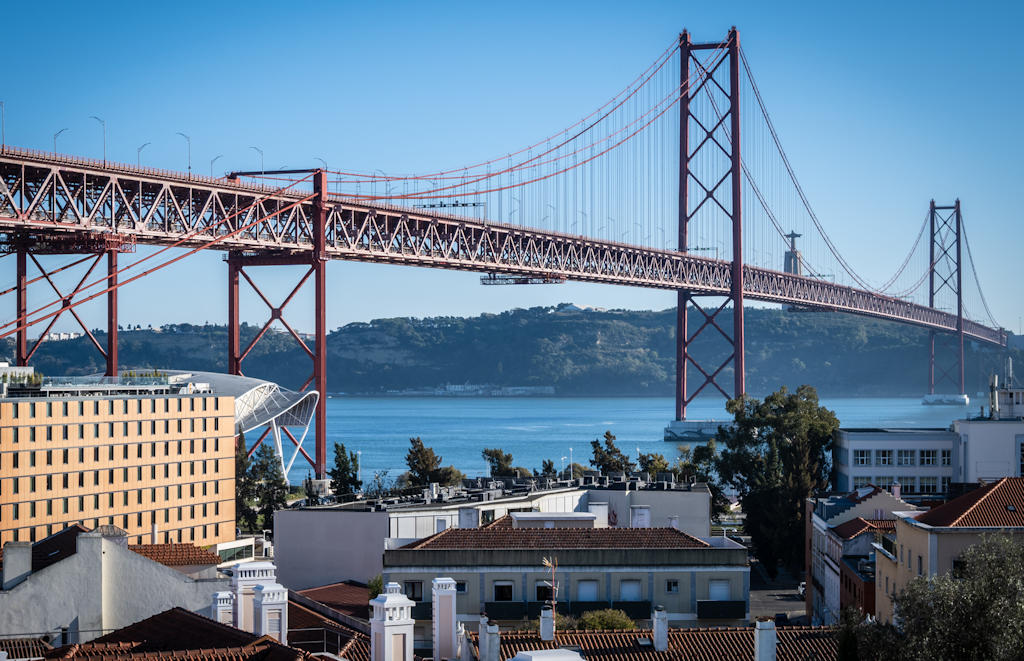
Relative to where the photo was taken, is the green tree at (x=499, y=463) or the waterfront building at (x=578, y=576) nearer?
the waterfront building at (x=578, y=576)

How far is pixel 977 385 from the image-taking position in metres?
173

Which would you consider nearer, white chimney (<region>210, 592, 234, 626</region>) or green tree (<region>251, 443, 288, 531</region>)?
white chimney (<region>210, 592, 234, 626</region>)

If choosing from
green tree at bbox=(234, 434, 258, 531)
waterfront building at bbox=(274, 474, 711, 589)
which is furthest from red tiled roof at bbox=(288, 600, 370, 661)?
green tree at bbox=(234, 434, 258, 531)

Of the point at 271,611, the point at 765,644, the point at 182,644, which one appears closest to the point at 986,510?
the point at 765,644

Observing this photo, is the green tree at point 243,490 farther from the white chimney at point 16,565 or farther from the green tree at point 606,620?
the green tree at point 606,620

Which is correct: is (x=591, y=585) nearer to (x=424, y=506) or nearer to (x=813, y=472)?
(x=424, y=506)

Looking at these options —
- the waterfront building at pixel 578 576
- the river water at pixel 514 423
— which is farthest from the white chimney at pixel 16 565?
the river water at pixel 514 423

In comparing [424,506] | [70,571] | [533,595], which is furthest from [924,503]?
[70,571]

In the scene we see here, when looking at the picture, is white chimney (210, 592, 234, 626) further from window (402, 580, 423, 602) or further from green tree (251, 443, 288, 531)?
green tree (251, 443, 288, 531)

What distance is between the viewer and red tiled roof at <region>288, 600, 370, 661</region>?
55.4ft

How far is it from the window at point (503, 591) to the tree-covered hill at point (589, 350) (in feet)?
503

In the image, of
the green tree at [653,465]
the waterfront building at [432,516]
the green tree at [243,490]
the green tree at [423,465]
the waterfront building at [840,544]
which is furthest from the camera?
the green tree at [653,465]

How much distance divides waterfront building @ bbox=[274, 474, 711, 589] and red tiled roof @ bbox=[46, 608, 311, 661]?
798 cm

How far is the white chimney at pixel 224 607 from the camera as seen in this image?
18.3 meters
